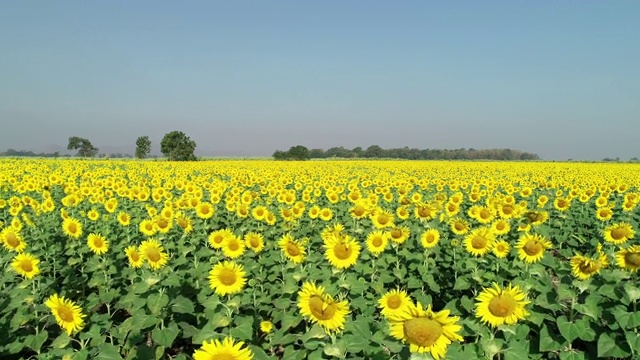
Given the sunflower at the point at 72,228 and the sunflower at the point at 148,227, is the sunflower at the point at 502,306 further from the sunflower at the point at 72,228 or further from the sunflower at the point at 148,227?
the sunflower at the point at 72,228

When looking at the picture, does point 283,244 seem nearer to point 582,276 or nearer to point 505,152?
point 582,276

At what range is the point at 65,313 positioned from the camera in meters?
3.52

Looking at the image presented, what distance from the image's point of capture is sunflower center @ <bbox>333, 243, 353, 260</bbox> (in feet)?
14.3

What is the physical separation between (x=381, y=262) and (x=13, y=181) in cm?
1516

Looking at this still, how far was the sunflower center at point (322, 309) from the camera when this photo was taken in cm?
292

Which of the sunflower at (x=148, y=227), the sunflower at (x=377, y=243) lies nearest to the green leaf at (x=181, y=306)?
the sunflower at (x=377, y=243)

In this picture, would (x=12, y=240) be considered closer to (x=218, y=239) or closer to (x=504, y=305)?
(x=218, y=239)

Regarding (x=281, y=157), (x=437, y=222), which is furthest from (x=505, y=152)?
(x=437, y=222)

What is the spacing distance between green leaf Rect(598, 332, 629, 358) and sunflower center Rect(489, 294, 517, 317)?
4.16ft

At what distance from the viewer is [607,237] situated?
5820 mm

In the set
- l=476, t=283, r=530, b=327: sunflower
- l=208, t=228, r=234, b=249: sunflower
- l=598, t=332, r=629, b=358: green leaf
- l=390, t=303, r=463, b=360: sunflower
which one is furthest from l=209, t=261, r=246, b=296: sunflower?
l=598, t=332, r=629, b=358: green leaf

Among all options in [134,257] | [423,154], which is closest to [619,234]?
[134,257]

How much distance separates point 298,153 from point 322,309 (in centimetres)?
8084

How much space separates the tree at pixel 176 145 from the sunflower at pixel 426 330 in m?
79.2
